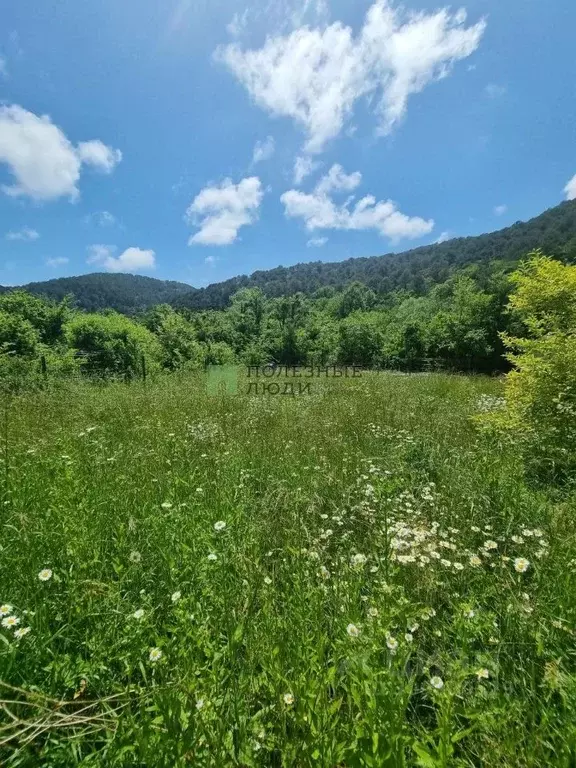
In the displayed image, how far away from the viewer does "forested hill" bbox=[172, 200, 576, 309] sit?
51.2 m

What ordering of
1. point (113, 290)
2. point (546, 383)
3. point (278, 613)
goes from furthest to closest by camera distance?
point (113, 290) < point (546, 383) < point (278, 613)

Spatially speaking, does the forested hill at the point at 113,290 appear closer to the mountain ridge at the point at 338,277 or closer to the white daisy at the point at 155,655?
the mountain ridge at the point at 338,277

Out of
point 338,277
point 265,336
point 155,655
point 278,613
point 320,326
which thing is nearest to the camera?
point 155,655

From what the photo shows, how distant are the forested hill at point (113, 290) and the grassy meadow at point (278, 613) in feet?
244

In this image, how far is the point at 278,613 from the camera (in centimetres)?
176

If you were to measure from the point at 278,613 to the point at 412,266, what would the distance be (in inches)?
3990

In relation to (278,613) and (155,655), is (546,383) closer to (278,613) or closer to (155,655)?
(278,613)

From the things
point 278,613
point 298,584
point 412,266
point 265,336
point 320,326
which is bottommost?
point 265,336

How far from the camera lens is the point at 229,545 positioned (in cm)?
187

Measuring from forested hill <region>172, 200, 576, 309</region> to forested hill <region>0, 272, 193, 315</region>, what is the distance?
14.9 meters

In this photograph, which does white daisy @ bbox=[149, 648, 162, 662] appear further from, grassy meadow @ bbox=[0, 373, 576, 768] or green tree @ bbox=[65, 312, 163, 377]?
green tree @ bbox=[65, 312, 163, 377]

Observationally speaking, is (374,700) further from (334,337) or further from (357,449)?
(334,337)

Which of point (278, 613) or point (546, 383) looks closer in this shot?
point (278, 613)

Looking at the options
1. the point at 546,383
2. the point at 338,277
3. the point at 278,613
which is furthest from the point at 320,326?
the point at 338,277
